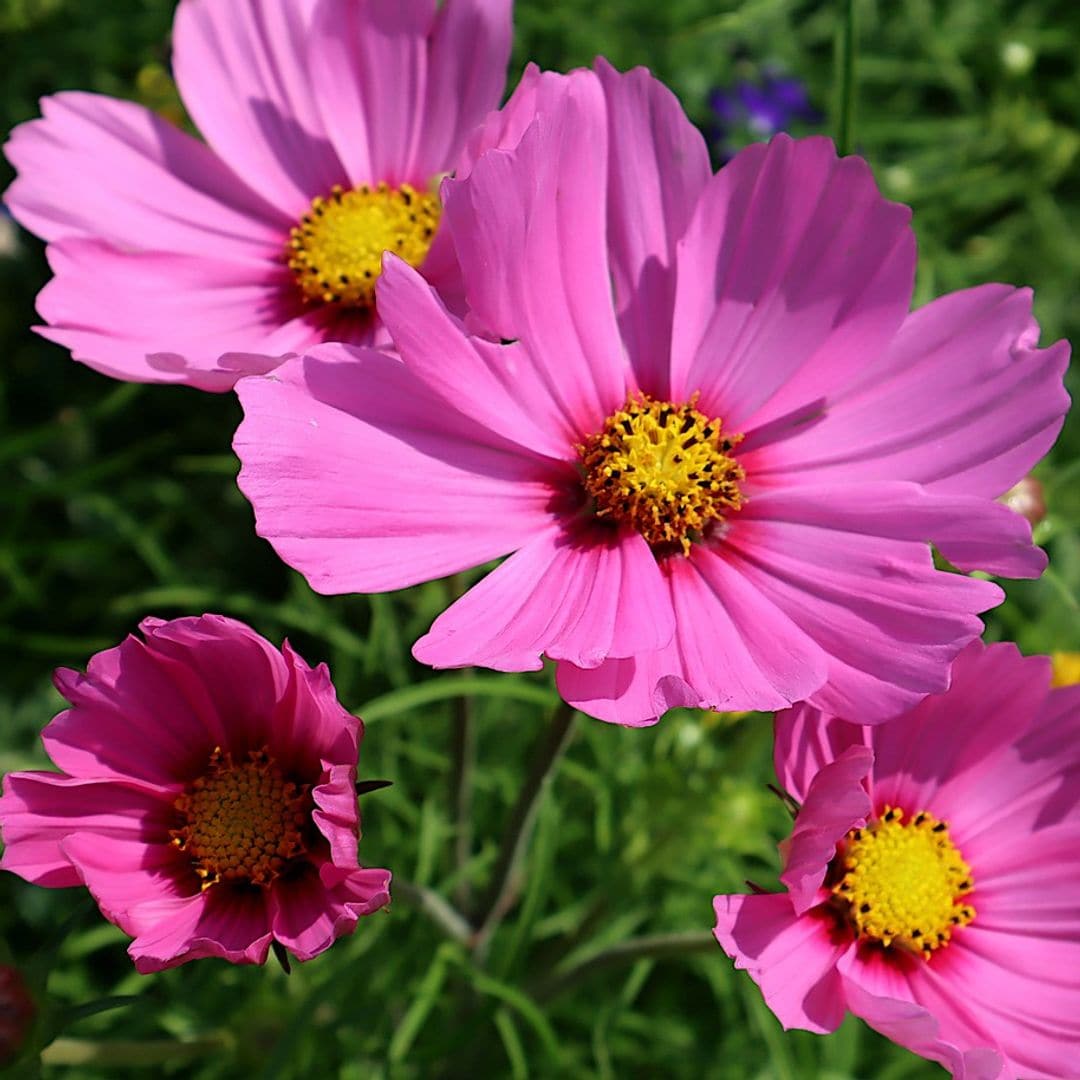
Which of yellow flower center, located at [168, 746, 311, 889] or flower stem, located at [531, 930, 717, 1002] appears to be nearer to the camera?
yellow flower center, located at [168, 746, 311, 889]

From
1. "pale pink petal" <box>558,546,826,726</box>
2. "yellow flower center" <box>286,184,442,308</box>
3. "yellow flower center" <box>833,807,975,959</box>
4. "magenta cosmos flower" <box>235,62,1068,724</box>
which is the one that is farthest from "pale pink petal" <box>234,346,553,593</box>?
"yellow flower center" <box>833,807,975,959</box>

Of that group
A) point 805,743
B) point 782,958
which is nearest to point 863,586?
point 805,743

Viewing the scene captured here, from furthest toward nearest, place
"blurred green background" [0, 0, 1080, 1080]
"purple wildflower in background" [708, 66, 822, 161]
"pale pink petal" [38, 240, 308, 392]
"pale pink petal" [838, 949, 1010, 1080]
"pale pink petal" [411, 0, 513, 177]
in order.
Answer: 1. "purple wildflower in background" [708, 66, 822, 161]
2. "blurred green background" [0, 0, 1080, 1080]
3. "pale pink petal" [411, 0, 513, 177]
4. "pale pink petal" [38, 240, 308, 392]
5. "pale pink petal" [838, 949, 1010, 1080]

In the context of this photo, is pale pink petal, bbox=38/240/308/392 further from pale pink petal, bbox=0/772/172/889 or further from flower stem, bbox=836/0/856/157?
flower stem, bbox=836/0/856/157

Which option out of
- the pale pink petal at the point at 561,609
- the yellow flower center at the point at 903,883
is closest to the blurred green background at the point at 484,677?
the yellow flower center at the point at 903,883

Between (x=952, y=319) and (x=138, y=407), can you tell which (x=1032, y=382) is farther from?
(x=138, y=407)

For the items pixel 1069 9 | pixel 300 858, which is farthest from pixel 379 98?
pixel 1069 9

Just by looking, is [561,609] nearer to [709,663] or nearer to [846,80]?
[709,663]
